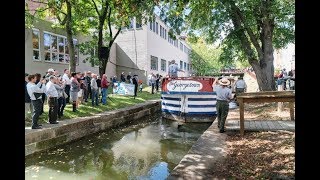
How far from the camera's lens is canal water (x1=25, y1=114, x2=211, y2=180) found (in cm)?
797

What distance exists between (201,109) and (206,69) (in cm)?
4412

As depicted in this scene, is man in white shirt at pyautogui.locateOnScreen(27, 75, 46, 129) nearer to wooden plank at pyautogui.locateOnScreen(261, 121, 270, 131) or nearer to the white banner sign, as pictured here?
wooden plank at pyautogui.locateOnScreen(261, 121, 270, 131)

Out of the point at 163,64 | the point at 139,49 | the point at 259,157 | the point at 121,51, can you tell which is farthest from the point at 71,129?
the point at 163,64

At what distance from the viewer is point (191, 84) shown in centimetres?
1596

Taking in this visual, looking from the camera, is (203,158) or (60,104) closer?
(203,158)

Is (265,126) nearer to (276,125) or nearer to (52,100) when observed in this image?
(276,125)

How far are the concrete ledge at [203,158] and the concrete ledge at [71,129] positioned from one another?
477 cm

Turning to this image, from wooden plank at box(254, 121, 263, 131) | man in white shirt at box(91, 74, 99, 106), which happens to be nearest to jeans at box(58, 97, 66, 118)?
man in white shirt at box(91, 74, 99, 106)

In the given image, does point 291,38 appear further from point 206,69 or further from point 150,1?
point 206,69

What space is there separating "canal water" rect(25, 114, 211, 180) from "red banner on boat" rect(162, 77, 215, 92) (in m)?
2.42

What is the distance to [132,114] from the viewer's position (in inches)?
647

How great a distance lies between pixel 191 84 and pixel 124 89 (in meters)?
6.31
